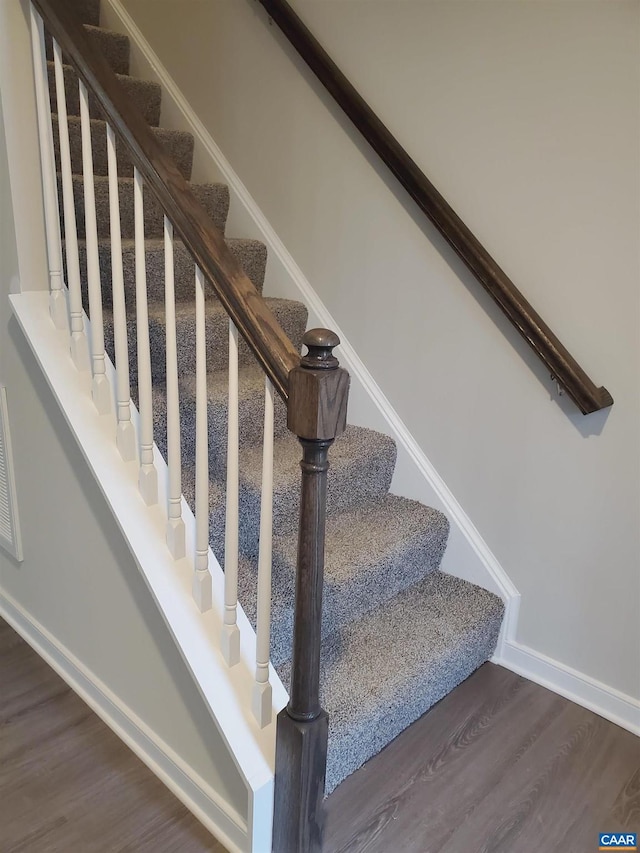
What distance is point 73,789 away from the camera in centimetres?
154

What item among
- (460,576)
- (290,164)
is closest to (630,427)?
(460,576)

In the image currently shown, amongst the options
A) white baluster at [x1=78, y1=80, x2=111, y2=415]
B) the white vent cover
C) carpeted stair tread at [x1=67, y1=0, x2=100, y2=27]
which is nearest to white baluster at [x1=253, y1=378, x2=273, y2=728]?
white baluster at [x1=78, y1=80, x2=111, y2=415]

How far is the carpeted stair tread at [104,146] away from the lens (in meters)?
2.29

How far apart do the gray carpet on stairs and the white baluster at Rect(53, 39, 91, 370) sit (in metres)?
0.25

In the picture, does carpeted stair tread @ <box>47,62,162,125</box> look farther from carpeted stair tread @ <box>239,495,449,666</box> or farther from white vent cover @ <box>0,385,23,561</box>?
carpeted stair tread @ <box>239,495,449,666</box>

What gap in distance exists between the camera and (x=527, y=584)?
1.95 metres

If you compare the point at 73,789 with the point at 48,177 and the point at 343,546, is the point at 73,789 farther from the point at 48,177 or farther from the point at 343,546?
the point at 48,177

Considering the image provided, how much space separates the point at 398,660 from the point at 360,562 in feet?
0.89

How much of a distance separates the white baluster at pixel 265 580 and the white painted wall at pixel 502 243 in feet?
3.08

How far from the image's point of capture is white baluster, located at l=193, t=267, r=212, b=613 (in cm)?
126

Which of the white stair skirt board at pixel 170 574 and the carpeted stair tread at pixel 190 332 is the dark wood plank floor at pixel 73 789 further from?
the carpeted stair tread at pixel 190 332

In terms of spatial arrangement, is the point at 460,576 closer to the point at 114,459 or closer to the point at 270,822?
the point at 270,822

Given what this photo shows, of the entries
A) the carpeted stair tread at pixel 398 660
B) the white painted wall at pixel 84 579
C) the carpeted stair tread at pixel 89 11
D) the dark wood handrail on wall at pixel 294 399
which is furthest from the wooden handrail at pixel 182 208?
the carpeted stair tread at pixel 89 11

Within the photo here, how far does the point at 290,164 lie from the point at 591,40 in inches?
41.9
